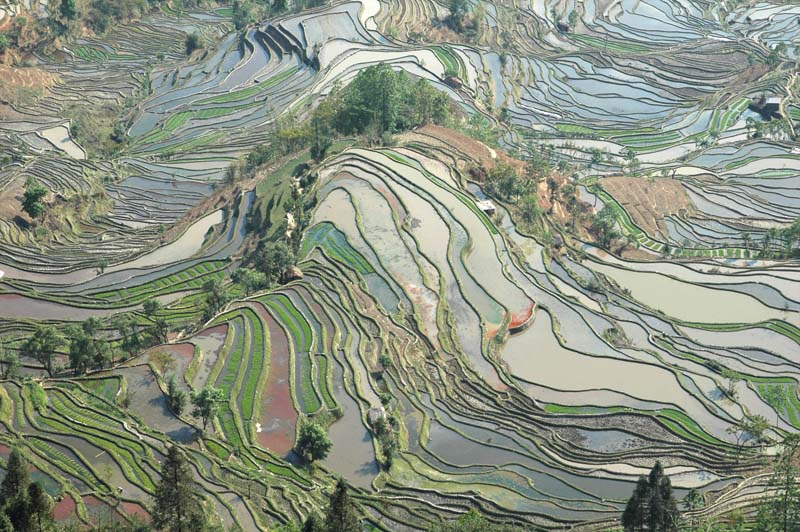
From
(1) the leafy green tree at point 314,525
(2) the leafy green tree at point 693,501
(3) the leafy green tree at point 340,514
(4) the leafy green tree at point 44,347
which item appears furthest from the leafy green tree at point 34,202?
(2) the leafy green tree at point 693,501

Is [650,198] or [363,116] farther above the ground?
[363,116]

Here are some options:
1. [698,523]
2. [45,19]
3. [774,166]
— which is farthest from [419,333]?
[45,19]

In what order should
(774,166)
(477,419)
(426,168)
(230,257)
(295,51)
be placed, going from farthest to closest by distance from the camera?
(295,51) → (774,166) → (426,168) → (230,257) → (477,419)

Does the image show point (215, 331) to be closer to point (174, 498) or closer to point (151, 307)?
point (151, 307)

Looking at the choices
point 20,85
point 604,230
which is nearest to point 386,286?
point 604,230

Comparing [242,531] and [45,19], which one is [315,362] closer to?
[242,531]

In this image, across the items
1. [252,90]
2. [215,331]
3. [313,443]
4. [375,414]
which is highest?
[252,90]
